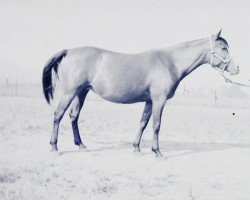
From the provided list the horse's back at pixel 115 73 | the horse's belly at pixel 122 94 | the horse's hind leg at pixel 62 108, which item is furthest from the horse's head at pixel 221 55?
the horse's hind leg at pixel 62 108

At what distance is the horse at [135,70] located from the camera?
6988 millimetres

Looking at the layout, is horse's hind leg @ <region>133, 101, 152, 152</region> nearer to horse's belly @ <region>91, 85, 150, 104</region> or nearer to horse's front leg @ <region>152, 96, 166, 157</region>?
horse's belly @ <region>91, 85, 150, 104</region>

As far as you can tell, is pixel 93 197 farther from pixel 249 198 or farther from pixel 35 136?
pixel 35 136

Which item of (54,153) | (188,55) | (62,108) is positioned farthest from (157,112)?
(54,153)

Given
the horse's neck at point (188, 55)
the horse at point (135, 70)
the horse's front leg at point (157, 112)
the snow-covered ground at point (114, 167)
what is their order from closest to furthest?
1. the snow-covered ground at point (114, 167)
2. the horse's front leg at point (157, 112)
3. the horse at point (135, 70)
4. the horse's neck at point (188, 55)

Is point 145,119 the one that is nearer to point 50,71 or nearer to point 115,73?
point 115,73

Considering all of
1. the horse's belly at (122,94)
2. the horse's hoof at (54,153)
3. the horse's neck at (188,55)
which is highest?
the horse's neck at (188,55)

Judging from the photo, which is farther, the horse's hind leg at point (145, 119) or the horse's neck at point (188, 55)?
the horse's hind leg at point (145, 119)

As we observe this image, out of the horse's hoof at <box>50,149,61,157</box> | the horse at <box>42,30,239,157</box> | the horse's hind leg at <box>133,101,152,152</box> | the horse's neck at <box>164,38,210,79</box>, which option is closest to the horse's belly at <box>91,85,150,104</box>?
the horse at <box>42,30,239,157</box>

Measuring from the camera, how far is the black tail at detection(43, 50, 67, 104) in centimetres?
723

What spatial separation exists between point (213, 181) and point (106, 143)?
384 centimetres

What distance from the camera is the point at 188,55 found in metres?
7.18

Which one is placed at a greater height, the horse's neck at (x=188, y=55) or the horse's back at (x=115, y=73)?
the horse's neck at (x=188, y=55)

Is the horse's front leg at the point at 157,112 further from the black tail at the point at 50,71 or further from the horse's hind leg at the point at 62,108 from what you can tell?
the black tail at the point at 50,71
